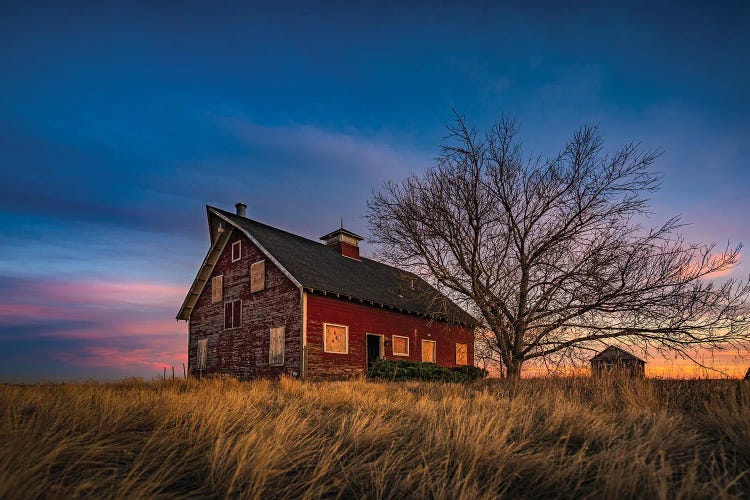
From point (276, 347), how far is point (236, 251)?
574 centimetres

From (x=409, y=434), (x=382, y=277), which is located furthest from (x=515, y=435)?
(x=382, y=277)

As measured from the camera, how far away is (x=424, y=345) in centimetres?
2502

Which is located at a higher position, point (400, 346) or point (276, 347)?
point (276, 347)

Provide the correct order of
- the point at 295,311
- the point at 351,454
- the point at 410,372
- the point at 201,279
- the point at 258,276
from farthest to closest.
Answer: the point at 201,279
the point at 258,276
the point at 295,311
the point at 410,372
the point at 351,454

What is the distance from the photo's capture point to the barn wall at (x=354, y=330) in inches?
744

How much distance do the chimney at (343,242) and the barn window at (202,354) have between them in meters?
8.87

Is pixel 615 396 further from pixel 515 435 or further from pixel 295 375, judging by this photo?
pixel 295 375

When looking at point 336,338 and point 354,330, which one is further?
point 354,330

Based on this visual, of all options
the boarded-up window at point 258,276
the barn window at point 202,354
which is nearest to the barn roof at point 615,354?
the boarded-up window at point 258,276

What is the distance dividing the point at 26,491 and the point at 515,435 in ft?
14.1

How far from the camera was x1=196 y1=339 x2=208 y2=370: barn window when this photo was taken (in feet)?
77.3

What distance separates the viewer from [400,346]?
23.3 meters

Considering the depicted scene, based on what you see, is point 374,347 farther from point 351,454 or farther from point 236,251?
point 351,454

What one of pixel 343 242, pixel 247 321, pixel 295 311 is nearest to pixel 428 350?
pixel 343 242
